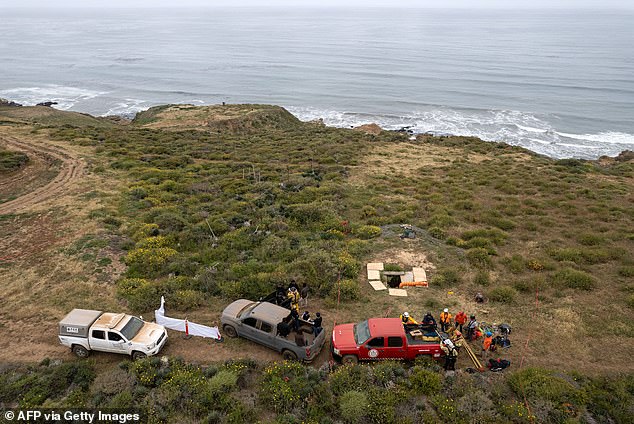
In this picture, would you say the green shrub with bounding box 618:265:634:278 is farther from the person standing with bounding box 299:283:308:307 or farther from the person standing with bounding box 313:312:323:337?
the person standing with bounding box 313:312:323:337

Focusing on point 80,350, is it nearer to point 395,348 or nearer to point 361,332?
point 361,332

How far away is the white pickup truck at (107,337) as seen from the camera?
14.0 meters

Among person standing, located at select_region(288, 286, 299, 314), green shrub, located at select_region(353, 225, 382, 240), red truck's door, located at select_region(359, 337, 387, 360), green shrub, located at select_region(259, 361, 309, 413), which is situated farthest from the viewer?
green shrub, located at select_region(353, 225, 382, 240)

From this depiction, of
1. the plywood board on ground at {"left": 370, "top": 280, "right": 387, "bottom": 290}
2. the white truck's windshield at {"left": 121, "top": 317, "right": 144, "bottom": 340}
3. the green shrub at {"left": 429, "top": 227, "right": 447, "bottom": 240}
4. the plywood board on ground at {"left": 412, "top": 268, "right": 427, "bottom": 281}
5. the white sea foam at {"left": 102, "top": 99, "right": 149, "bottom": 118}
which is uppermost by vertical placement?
the white truck's windshield at {"left": 121, "top": 317, "right": 144, "bottom": 340}

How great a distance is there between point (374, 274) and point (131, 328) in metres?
11.0

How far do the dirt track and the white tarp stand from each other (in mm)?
17057

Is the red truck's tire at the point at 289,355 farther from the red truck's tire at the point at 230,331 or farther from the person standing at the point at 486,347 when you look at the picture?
the person standing at the point at 486,347

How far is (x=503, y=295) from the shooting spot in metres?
17.7

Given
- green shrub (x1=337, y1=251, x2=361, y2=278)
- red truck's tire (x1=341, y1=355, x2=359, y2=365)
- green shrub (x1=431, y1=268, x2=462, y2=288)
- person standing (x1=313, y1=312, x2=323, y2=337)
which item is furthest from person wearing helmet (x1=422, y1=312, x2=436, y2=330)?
green shrub (x1=337, y1=251, x2=361, y2=278)

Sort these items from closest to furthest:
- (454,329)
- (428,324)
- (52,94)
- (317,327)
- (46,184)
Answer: (317,327) < (428,324) < (454,329) < (46,184) < (52,94)

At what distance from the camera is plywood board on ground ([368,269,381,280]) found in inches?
757

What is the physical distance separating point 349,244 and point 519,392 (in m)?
11.7

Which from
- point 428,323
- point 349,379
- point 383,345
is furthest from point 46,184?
point 428,323

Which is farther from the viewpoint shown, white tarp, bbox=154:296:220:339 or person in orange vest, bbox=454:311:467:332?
person in orange vest, bbox=454:311:467:332
